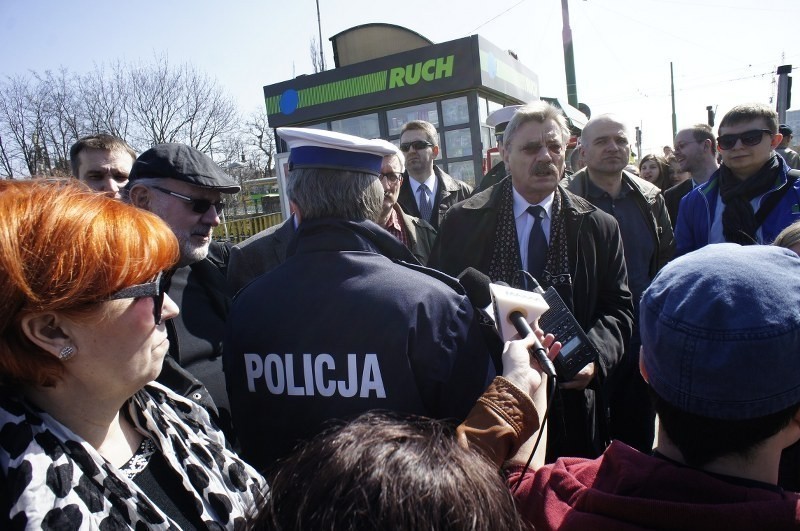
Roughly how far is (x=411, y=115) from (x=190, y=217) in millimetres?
8997

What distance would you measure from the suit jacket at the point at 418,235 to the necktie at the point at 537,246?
1056 mm

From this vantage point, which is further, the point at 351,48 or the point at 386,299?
the point at 351,48

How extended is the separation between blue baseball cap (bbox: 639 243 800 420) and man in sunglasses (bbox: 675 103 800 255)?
8.24 feet

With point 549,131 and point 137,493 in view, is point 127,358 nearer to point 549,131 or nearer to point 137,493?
point 137,493

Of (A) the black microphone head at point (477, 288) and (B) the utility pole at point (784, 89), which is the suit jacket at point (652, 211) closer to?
(A) the black microphone head at point (477, 288)

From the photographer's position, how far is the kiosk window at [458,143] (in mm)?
10273

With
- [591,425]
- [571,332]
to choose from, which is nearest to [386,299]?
[571,332]

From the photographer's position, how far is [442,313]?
1538 millimetres

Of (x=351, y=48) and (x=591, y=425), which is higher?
(x=351, y=48)

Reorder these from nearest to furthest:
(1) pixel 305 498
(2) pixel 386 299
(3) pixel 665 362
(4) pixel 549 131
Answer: (1) pixel 305 498 → (3) pixel 665 362 → (2) pixel 386 299 → (4) pixel 549 131

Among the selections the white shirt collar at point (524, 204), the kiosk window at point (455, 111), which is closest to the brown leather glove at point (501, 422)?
the white shirt collar at point (524, 204)

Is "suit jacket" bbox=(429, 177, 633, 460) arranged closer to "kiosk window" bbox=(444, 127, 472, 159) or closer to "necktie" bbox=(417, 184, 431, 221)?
"necktie" bbox=(417, 184, 431, 221)

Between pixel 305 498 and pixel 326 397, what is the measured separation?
0.88m

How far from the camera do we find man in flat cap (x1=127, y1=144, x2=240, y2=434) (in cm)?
232
